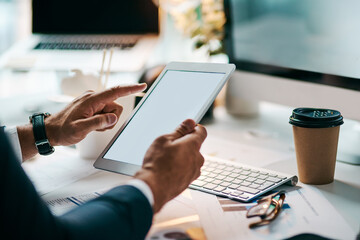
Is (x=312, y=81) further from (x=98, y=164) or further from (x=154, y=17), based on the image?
(x=154, y=17)

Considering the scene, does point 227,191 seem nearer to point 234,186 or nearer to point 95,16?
point 234,186

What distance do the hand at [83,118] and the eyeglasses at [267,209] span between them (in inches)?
13.9

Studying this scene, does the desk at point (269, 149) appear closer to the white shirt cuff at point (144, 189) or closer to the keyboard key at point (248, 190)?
the keyboard key at point (248, 190)

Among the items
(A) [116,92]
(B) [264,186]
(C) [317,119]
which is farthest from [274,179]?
(A) [116,92]

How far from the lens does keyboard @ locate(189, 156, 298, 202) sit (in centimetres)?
75

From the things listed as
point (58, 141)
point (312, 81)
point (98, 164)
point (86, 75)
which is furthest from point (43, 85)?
point (312, 81)

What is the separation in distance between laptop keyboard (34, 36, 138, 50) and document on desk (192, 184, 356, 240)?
107 centimetres

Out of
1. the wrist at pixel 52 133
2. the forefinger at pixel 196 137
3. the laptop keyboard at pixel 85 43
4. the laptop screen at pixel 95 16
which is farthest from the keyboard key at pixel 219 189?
the laptop screen at pixel 95 16

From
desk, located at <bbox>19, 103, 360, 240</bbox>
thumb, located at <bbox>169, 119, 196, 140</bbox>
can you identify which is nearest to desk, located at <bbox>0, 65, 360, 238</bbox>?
desk, located at <bbox>19, 103, 360, 240</bbox>

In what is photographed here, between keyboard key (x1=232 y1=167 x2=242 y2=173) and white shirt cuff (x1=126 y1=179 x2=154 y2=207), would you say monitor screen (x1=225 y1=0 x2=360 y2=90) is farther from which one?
white shirt cuff (x1=126 y1=179 x2=154 y2=207)

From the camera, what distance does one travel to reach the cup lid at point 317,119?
0.75 meters

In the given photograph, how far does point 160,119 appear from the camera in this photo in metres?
0.82

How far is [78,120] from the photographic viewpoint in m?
0.90

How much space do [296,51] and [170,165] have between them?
59 centimetres
